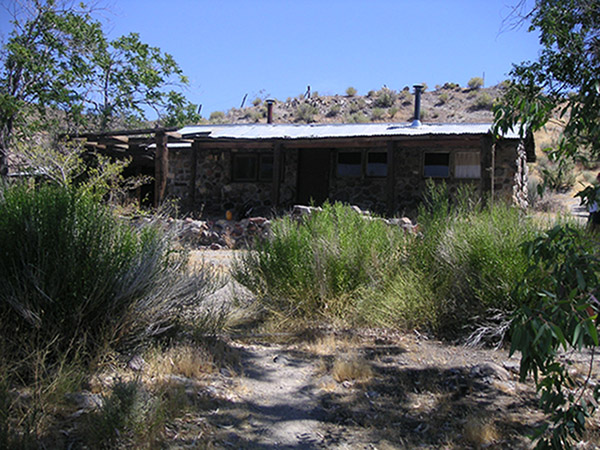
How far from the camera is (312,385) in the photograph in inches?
169

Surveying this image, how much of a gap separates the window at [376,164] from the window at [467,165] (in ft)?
7.25

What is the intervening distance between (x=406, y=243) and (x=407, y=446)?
11.5ft

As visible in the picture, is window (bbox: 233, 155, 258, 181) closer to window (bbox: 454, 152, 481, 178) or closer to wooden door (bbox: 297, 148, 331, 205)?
wooden door (bbox: 297, 148, 331, 205)

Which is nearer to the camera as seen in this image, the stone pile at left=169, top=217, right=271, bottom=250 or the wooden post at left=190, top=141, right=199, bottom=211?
the stone pile at left=169, top=217, right=271, bottom=250

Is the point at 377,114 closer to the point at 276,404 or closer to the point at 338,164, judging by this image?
the point at 338,164

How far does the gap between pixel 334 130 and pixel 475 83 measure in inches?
1063

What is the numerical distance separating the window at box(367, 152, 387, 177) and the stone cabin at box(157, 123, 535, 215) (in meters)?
0.03

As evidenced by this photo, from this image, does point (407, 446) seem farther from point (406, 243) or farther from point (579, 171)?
point (579, 171)

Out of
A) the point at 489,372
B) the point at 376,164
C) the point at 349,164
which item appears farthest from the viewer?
the point at 349,164

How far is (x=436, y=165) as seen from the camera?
53.0 feet

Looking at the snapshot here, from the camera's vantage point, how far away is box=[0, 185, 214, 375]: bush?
3.81 m

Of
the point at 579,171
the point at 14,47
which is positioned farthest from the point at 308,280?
the point at 579,171

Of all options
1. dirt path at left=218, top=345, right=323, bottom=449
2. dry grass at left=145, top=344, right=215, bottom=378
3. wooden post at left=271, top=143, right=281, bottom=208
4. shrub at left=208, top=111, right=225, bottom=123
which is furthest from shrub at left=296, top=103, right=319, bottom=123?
dry grass at left=145, top=344, right=215, bottom=378

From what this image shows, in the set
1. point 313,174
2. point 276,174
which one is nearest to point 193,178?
point 276,174
